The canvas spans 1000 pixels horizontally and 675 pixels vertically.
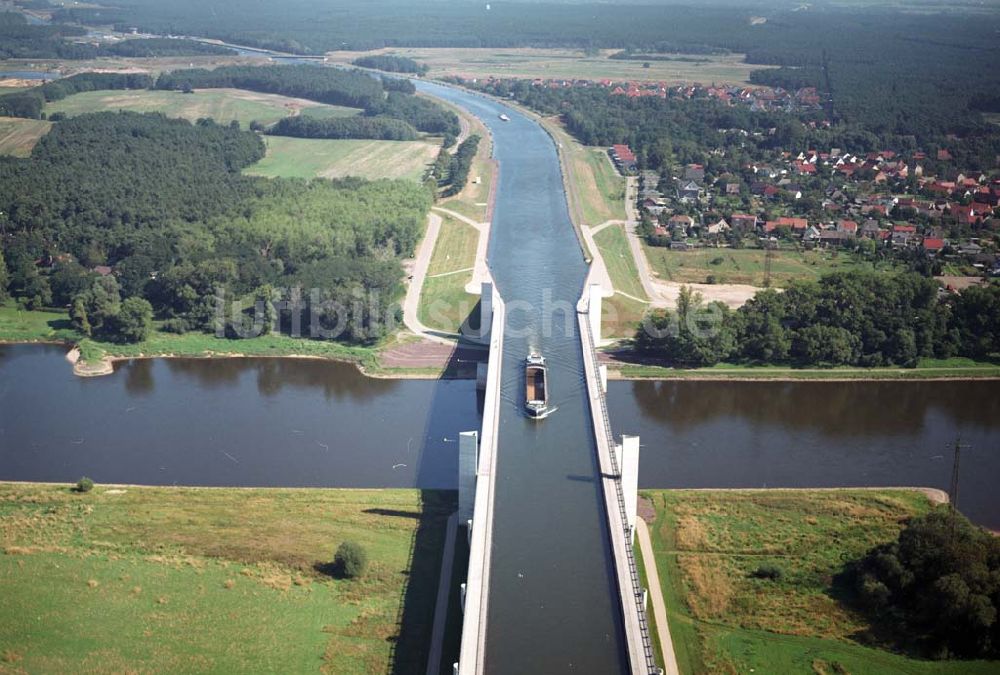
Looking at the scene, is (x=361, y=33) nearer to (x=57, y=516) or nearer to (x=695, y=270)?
(x=695, y=270)

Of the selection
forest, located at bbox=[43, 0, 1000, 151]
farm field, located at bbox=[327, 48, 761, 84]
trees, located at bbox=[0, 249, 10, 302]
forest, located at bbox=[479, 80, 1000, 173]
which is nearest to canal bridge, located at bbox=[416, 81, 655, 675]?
trees, located at bbox=[0, 249, 10, 302]

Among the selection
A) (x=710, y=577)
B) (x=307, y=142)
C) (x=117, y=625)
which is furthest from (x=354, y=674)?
(x=307, y=142)

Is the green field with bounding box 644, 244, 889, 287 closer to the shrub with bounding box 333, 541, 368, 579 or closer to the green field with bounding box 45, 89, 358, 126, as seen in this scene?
the shrub with bounding box 333, 541, 368, 579

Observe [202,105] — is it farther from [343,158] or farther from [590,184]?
[590,184]

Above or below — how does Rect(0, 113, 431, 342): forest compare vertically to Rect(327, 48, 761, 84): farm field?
below

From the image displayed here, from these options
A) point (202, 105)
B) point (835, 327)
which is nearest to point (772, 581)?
point (835, 327)

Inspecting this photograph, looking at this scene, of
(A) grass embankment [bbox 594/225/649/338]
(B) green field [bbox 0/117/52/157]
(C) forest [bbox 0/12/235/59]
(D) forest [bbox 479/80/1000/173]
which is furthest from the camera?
(C) forest [bbox 0/12/235/59]
